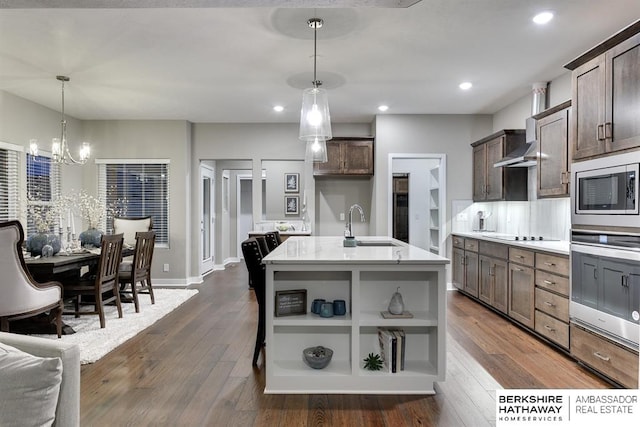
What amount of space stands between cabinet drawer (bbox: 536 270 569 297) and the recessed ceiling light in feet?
6.78

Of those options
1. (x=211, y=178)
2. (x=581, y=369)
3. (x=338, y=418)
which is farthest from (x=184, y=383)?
(x=211, y=178)

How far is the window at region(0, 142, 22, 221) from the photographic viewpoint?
16.1 feet

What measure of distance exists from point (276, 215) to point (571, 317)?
17.4 feet

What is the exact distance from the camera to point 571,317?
3043 mm

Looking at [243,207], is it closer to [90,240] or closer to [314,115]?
[90,240]

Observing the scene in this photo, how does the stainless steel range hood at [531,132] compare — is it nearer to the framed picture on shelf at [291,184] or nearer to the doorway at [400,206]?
the framed picture on shelf at [291,184]

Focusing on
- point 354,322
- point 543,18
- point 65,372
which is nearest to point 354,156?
point 543,18

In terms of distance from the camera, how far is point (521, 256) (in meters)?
3.92

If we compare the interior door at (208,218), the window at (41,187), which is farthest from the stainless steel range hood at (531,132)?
the window at (41,187)

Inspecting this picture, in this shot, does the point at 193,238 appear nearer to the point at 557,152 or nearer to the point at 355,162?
the point at 355,162

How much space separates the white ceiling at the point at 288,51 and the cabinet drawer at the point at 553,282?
208cm

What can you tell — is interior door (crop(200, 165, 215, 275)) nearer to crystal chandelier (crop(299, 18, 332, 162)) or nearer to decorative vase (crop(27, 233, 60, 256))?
decorative vase (crop(27, 233, 60, 256))

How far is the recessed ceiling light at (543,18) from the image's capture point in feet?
9.77

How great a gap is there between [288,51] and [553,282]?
10.4 feet
